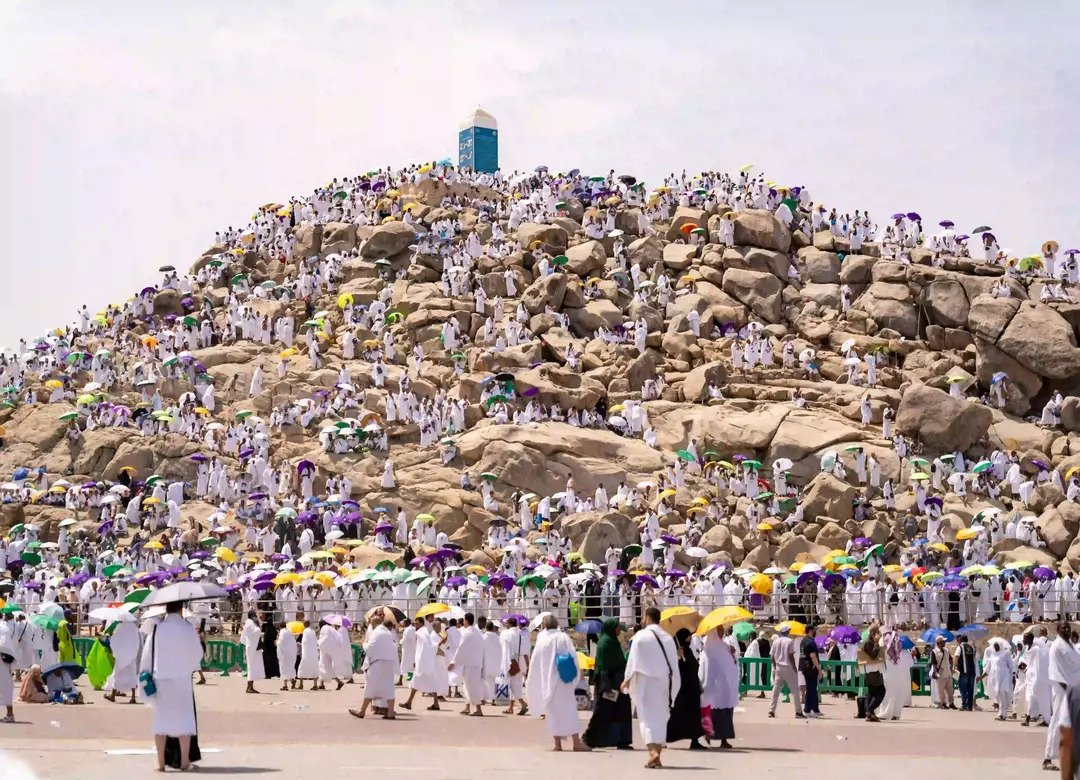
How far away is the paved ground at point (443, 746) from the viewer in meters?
13.6

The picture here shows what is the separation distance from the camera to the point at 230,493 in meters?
42.2

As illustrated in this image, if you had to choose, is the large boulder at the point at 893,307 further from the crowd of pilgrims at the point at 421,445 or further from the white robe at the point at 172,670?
the white robe at the point at 172,670

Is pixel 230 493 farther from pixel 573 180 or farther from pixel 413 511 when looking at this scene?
pixel 573 180

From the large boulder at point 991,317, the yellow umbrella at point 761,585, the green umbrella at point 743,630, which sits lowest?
the green umbrella at point 743,630

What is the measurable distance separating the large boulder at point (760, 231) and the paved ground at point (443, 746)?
114 feet

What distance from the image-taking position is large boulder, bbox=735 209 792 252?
55.0 meters

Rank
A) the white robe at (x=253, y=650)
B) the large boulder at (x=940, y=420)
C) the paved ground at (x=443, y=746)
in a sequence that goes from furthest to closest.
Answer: the large boulder at (x=940, y=420), the white robe at (x=253, y=650), the paved ground at (x=443, y=746)

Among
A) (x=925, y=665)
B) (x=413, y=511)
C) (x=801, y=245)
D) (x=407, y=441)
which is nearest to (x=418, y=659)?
(x=925, y=665)

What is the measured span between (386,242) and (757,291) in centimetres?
1356

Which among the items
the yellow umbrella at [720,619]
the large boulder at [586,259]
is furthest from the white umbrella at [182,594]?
the large boulder at [586,259]

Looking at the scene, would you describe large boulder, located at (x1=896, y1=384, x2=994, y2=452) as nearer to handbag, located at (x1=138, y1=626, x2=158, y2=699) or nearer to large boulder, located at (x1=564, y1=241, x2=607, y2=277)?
large boulder, located at (x1=564, y1=241, x2=607, y2=277)

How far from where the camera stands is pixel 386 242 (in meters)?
55.6

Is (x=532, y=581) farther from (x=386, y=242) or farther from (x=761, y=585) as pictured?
(x=386, y=242)

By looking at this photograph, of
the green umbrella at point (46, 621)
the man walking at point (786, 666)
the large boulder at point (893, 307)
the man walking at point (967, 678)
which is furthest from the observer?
the large boulder at point (893, 307)
